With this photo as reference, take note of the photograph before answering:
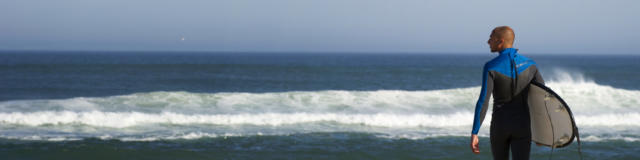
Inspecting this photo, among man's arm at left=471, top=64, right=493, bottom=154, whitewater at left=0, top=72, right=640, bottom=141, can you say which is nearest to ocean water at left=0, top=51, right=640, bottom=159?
whitewater at left=0, top=72, right=640, bottom=141

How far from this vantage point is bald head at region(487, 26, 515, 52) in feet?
12.2

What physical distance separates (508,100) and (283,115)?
9983 millimetres

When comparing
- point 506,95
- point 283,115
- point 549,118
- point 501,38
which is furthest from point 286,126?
point 501,38

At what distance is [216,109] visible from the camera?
1474cm

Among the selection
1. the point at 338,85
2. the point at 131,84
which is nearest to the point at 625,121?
the point at 338,85

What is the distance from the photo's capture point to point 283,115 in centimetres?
1359

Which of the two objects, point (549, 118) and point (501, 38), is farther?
point (549, 118)

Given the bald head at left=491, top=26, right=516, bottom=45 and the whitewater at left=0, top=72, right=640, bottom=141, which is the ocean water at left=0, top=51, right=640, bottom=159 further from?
the bald head at left=491, top=26, right=516, bottom=45

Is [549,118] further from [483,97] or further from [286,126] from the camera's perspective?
[286,126]

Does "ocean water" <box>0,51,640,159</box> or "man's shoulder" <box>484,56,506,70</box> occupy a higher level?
"man's shoulder" <box>484,56,506,70</box>

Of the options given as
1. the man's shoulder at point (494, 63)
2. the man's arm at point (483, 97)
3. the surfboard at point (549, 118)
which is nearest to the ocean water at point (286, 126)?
the surfboard at point (549, 118)

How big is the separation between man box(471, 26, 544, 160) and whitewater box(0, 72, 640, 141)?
7.06 metres

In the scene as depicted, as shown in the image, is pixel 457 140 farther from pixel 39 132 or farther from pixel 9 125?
pixel 9 125

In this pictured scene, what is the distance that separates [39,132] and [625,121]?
1284 centimetres
